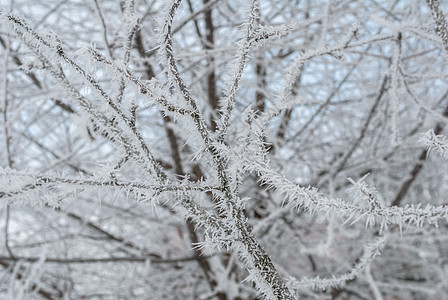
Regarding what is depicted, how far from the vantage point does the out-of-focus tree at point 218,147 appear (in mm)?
871

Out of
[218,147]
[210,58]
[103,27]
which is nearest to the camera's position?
[218,147]

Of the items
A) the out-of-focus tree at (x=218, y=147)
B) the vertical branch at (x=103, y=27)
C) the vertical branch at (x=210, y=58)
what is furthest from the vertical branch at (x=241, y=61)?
the vertical branch at (x=210, y=58)

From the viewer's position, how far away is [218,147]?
0.88 m

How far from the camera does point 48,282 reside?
3514 mm

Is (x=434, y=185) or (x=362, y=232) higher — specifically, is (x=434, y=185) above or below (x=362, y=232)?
above

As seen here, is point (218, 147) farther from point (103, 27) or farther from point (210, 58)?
point (210, 58)

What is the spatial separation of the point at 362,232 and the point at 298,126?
106 centimetres

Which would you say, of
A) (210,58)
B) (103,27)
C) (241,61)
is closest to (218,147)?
(241,61)

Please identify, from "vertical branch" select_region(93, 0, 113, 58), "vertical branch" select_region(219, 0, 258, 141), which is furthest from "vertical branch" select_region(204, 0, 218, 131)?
"vertical branch" select_region(219, 0, 258, 141)

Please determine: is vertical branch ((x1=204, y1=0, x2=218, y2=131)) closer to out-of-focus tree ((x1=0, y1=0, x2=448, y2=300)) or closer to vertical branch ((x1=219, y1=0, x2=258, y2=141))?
out-of-focus tree ((x1=0, y1=0, x2=448, y2=300))

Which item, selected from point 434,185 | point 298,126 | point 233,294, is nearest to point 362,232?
point 298,126

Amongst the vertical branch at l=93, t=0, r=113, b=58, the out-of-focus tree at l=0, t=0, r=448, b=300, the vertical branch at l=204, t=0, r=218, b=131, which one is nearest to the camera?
the out-of-focus tree at l=0, t=0, r=448, b=300

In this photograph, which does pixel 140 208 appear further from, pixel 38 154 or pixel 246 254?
pixel 246 254

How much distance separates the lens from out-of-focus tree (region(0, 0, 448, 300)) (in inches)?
→ 34.3
